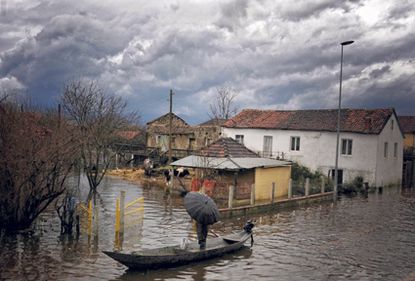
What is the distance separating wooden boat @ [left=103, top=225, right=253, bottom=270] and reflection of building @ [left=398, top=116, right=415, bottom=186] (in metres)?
35.0

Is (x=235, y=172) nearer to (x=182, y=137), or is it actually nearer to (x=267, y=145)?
(x=267, y=145)

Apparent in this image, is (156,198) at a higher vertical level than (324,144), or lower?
lower

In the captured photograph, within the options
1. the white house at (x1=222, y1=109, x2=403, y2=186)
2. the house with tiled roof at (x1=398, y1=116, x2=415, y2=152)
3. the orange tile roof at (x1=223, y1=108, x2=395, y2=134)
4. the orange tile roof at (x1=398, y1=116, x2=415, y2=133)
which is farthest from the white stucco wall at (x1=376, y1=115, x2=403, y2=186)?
the orange tile roof at (x1=398, y1=116, x2=415, y2=133)

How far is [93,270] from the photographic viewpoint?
15148mm

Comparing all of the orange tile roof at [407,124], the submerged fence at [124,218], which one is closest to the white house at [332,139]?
the orange tile roof at [407,124]

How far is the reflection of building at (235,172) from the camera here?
96.9ft

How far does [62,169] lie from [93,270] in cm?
530

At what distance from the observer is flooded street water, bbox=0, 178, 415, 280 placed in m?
15.3

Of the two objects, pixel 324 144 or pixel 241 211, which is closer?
pixel 241 211

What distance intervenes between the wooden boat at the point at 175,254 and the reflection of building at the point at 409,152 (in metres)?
35.0

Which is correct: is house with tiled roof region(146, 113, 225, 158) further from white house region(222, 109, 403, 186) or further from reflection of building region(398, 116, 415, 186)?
reflection of building region(398, 116, 415, 186)

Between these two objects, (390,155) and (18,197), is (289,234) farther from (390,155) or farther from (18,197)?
(390,155)

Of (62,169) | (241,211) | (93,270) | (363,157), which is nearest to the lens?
(93,270)

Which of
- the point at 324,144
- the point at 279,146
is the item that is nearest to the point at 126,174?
the point at 279,146
